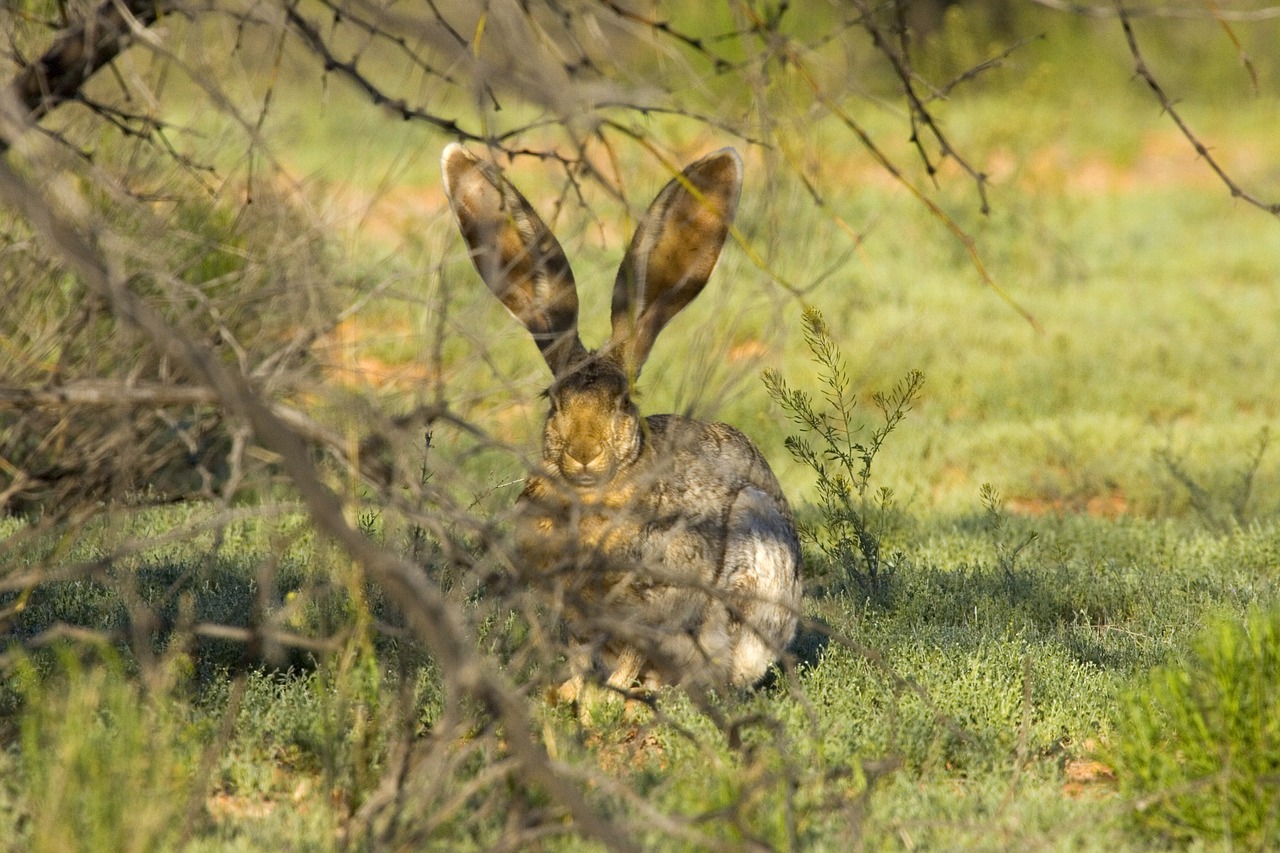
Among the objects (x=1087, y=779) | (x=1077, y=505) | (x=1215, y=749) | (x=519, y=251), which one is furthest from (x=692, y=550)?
(x=1077, y=505)

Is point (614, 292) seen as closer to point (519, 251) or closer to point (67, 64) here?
point (519, 251)

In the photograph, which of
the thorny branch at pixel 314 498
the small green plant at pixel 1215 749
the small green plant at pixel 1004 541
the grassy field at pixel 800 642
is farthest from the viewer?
the small green plant at pixel 1004 541

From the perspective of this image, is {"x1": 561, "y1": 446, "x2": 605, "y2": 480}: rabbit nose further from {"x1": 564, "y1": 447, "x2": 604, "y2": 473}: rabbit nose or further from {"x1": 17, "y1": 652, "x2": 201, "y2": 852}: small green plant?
{"x1": 17, "y1": 652, "x2": 201, "y2": 852}: small green plant

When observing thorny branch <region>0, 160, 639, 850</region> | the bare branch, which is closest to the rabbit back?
thorny branch <region>0, 160, 639, 850</region>

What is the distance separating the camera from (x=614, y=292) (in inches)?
165

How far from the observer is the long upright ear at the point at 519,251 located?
12.6ft

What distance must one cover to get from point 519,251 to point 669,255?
1.53 ft

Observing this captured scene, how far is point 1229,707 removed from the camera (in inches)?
124

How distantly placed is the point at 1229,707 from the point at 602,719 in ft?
5.08

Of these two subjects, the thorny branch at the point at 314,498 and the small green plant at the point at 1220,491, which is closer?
the thorny branch at the point at 314,498

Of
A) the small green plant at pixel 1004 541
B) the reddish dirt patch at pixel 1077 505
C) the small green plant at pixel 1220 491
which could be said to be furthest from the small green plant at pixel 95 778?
the reddish dirt patch at pixel 1077 505

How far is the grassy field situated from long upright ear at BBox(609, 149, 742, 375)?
0.36 feet

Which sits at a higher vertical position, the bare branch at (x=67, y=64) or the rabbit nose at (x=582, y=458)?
the bare branch at (x=67, y=64)

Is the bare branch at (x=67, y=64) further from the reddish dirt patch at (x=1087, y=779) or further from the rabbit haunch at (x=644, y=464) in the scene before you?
the reddish dirt patch at (x=1087, y=779)
